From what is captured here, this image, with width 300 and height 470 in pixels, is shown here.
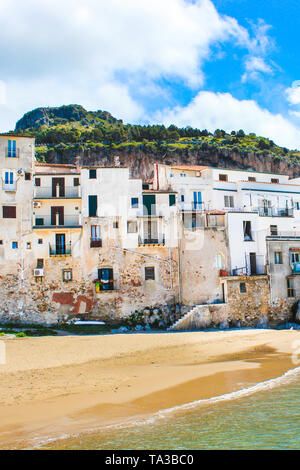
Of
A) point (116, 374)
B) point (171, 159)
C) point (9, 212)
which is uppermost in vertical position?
point (171, 159)

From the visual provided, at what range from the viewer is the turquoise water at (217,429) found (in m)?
10.6

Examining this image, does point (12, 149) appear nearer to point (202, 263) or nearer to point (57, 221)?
point (57, 221)

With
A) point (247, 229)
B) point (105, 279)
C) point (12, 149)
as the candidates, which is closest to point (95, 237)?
point (105, 279)

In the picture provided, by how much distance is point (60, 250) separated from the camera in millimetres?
34031

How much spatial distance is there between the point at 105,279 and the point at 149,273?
3.80 m

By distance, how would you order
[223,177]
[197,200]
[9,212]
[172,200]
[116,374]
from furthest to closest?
[223,177] → [197,200] → [172,200] → [9,212] → [116,374]

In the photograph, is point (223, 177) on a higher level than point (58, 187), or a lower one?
higher

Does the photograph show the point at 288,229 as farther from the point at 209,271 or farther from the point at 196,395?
the point at 196,395

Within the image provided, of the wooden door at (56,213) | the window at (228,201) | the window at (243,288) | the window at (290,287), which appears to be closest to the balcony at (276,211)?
the window at (228,201)

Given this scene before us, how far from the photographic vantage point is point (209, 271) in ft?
114

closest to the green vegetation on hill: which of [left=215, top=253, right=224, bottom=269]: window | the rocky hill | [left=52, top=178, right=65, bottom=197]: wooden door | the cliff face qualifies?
the rocky hill

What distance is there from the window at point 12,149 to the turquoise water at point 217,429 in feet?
91.3

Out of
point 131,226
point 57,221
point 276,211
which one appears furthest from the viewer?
point 276,211

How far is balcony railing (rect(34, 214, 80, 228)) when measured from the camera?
3484 cm
